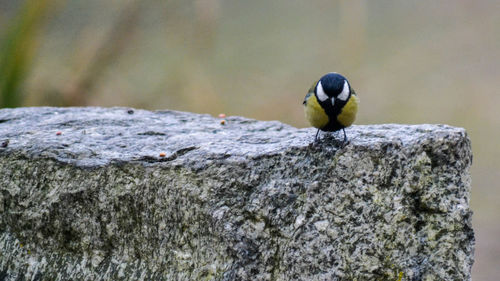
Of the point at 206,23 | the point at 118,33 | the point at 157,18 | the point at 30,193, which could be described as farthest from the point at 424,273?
the point at 157,18

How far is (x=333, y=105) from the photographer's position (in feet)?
8.04

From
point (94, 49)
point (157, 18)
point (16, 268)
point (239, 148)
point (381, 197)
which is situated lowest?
Answer: point (16, 268)

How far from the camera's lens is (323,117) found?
8.13 feet

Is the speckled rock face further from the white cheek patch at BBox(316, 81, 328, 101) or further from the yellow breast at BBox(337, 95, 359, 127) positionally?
the white cheek patch at BBox(316, 81, 328, 101)

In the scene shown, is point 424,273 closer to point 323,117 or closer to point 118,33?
point 323,117

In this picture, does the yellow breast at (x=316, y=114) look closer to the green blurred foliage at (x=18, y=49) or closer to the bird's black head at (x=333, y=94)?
the bird's black head at (x=333, y=94)

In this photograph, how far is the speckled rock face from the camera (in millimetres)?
2270

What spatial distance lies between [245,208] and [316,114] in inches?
19.7

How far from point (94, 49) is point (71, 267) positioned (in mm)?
2570

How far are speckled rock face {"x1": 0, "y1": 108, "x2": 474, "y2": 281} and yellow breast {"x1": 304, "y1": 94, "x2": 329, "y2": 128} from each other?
0.36 feet

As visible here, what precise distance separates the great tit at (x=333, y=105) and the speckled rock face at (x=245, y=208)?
8 centimetres

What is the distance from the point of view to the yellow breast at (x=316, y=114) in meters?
2.48

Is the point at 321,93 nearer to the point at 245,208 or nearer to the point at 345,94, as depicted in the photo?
the point at 345,94

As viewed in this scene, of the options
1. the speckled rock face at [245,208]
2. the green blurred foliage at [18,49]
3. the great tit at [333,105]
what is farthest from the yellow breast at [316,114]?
the green blurred foliage at [18,49]
